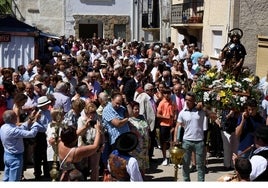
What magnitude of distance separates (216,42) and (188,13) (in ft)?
12.9

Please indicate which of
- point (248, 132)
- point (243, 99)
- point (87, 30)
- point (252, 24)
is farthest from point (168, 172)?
point (87, 30)

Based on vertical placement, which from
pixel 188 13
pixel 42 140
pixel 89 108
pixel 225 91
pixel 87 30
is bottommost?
pixel 42 140

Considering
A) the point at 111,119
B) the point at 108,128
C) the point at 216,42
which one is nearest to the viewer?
the point at 111,119

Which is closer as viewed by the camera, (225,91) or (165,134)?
(225,91)

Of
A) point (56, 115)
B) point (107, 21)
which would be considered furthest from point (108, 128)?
point (107, 21)

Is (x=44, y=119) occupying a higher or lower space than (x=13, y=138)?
higher

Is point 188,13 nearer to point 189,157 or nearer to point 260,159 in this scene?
point 189,157

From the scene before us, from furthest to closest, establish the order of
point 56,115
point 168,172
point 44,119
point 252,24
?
point 252,24 < point 168,172 < point 44,119 < point 56,115

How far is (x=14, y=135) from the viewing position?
7781mm

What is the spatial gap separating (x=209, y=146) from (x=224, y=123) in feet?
6.29

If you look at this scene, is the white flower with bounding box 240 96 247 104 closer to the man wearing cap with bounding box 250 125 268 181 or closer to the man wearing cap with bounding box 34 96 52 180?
the man wearing cap with bounding box 250 125 268 181

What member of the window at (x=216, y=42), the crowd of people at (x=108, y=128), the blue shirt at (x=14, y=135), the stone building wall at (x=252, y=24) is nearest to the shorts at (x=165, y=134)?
the crowd of people at (x=108, y=128)

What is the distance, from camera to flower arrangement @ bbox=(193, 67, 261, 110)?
9.25m

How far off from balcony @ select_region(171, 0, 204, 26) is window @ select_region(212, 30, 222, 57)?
5.48 ft
